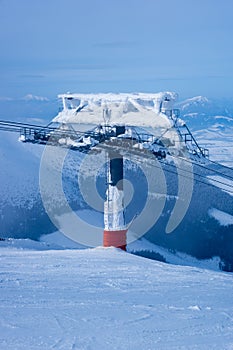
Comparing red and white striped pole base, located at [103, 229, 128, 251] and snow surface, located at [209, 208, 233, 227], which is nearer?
red and white striped pole base, located at [103, 229, 128, 251]

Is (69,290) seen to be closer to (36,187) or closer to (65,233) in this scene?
(65,233)

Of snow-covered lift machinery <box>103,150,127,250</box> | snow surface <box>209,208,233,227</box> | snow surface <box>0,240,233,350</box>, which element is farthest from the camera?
snow surface <box>209,208,233,227</box>

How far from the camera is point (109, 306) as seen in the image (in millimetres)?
9305

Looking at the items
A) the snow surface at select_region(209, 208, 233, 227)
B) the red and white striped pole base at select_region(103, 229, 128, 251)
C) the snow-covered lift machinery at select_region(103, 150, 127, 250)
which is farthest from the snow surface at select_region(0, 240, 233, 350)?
the snow surface at select_region(209, 208, 233, 227)

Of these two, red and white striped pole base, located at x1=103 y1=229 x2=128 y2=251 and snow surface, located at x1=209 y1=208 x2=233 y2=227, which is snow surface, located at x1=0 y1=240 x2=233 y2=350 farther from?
snow surface, located at x1=209 y1=208 x2=233 y2=227

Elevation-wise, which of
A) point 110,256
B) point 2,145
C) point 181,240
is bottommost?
point 181,240

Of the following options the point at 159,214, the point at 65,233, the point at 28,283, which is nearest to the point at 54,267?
the point at 28,283

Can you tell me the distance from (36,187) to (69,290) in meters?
45.0

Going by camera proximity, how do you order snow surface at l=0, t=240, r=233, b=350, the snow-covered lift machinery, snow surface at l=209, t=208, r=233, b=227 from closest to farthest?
snow surface at l=0, t=240, r=233, b=350 → the snow-covered lift machinery → snow surface at l=209, t=208, r=233, b=227

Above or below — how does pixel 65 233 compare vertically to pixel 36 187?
below

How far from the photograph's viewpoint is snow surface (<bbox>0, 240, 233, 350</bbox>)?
7355mm

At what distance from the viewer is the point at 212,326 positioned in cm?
834

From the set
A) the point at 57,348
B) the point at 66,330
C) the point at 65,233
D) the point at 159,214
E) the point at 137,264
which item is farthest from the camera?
the point at 159,214

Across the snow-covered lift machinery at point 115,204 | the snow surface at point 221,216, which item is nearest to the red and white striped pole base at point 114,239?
the snow-covered lift machinery at point 115,204
